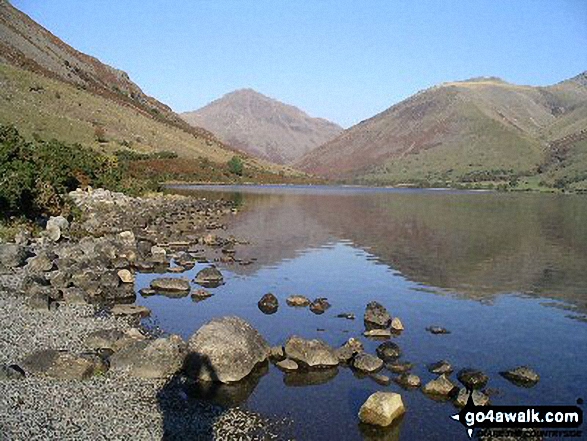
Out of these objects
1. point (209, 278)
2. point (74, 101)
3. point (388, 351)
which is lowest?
point (209, 278)

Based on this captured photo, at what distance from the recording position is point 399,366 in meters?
18.5

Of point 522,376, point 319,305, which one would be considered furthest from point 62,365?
point 522,376

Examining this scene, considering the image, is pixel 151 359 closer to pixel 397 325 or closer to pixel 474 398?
pixel 474 398

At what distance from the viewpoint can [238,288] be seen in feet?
98.2

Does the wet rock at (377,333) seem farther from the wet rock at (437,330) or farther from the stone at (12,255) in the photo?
the stone at (12,255)

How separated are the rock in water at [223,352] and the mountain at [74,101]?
278 ft

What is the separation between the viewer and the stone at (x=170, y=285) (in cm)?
2816

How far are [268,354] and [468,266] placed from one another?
24717mm

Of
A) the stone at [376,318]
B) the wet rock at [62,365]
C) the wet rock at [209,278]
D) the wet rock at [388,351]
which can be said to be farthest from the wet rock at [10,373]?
the wet rock at [209,278]

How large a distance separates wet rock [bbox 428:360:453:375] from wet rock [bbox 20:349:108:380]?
34.6 feet

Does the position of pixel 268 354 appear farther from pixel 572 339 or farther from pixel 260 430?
pixel 572 339

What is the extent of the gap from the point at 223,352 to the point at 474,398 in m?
7.65

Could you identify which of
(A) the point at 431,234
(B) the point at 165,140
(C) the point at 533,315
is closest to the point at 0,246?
(C) the point at 533,315

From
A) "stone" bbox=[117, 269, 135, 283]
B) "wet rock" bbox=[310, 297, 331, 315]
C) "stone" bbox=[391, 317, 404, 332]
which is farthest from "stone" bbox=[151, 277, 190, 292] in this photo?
"stone" bbox=[391, 317, 404, 332]
